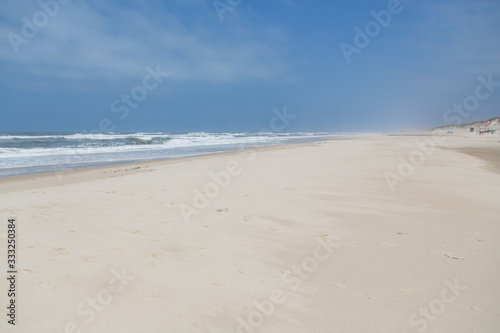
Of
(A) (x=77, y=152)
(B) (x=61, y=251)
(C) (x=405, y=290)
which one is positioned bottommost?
(C) (x=405, y=290)

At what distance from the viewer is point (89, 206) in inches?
214

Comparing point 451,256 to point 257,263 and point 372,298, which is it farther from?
point 257,263

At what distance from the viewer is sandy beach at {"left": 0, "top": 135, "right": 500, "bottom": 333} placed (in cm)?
222

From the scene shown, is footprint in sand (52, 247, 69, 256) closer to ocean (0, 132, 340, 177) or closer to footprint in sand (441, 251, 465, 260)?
footprint in sand (441, 251, 465, 260)

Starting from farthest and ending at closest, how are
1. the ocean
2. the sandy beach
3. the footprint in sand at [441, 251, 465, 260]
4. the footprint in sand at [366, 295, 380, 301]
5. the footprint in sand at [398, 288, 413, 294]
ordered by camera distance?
the ocean, the footprint in sand at [441, 251, 465, 260], the footprint in sand at [398, 288, 413, 294], the footprint in sand at [366, 295, 380, 301], the sandy beach

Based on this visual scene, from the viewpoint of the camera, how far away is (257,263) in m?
3.14

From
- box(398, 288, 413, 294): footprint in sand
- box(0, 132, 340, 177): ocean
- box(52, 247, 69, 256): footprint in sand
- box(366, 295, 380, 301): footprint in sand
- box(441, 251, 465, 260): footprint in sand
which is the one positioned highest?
box(0, 132, 340, 177): ocean

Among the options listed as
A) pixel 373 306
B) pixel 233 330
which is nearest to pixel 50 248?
pixel 233 330

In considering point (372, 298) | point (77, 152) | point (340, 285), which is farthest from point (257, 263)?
point (77, 152)

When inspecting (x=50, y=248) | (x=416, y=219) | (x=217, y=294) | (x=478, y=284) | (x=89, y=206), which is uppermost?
(x=89, y=206)

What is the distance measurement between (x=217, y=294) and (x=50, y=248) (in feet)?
7.76

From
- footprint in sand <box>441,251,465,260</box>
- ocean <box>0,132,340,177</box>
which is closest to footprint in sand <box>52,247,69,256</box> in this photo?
footprint in sand <box>441,251,465,260</box>

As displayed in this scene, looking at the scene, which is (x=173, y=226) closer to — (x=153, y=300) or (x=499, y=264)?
(x=153, y=300)

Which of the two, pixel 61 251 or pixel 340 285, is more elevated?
pixel 61 251
